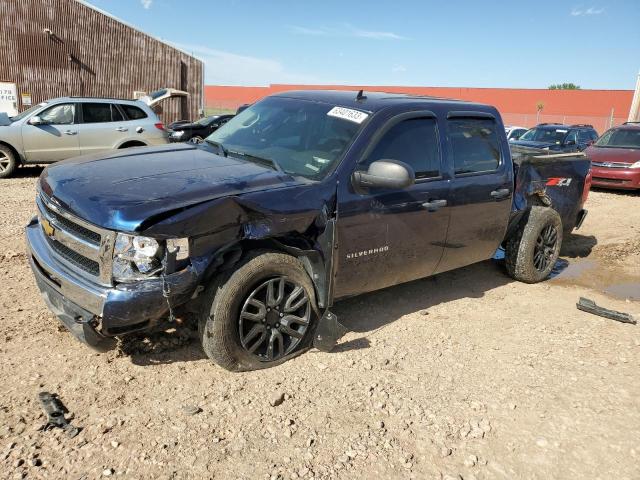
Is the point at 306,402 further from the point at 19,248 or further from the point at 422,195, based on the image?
the point at 19,248

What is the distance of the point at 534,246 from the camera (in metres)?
5.34

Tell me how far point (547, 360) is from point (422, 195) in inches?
63.1

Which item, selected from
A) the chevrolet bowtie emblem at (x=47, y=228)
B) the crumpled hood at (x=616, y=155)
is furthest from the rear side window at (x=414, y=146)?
the crumpled hood at (x=616, y=155)

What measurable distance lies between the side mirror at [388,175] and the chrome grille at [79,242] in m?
1.68

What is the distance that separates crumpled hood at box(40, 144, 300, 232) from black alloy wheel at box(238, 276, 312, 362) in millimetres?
680

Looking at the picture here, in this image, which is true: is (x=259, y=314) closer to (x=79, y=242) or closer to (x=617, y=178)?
(x=79, y=242)

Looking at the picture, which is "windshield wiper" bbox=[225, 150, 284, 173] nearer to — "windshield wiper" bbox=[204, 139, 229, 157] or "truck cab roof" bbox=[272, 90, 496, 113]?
"windshield wiper" bbox=[204, 139, 229, 157]

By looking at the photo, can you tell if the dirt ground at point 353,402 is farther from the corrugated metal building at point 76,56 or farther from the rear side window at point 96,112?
the corrugated metal building at point 76,56

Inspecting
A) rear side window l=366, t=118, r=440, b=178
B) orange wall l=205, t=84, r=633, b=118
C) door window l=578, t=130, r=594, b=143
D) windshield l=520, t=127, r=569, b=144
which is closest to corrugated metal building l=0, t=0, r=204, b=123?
orange wall l=205, t=84, r=633, b=118

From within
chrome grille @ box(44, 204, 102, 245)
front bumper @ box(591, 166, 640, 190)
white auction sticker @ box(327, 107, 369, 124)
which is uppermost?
white auction sticker @ box(327, 107, 369, 124)

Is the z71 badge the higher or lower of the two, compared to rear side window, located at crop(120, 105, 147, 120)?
lower

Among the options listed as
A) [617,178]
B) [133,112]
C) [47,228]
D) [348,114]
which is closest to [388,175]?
[348,114]

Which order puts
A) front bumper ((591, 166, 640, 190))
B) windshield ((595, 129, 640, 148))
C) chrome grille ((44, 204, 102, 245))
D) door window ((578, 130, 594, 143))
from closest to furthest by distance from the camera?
chrome grille ((44, 204, 102, 245)), front bumper ((591, 166, 640, 190)), windshield ((595, 129, 640, 148)), door window ((578, 130, 594, 143))

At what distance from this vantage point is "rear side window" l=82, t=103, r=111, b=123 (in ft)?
35.2
